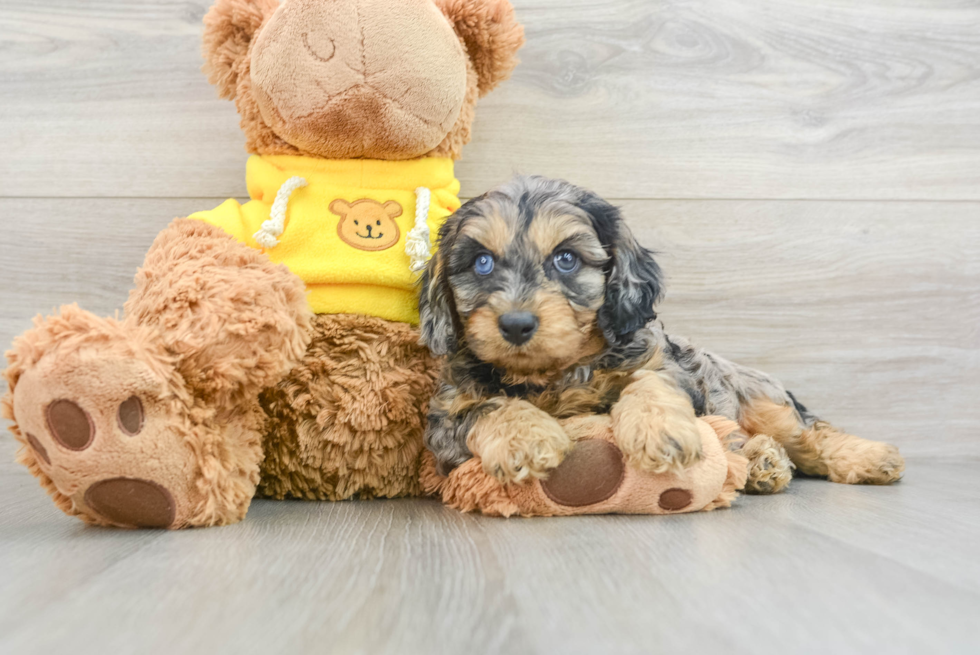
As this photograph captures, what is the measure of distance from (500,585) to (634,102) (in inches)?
82.4

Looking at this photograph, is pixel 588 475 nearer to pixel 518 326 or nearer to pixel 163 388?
pixel 518 326

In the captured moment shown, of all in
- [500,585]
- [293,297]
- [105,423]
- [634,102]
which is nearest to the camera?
[500,585]

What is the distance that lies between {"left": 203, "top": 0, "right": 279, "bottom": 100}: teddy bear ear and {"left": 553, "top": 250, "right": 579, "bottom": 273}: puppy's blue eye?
3.46ft

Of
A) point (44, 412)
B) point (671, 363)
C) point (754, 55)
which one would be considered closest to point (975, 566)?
point (671, 363)

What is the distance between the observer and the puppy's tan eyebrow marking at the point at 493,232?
183 cm

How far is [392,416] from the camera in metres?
1.97

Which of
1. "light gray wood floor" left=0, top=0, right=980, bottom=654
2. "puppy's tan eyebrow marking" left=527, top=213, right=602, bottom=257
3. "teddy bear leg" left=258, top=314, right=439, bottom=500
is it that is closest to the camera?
"puppy's tan eyebrow marking" left=527, top=213, right=602, bottom=257

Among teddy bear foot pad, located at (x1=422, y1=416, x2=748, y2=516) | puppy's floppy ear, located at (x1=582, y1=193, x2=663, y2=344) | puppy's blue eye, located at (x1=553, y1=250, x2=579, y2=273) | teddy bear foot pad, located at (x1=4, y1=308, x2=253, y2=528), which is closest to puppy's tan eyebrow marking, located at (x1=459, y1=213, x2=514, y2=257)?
puppy's blue eye, located at (x1=553, y1=250, x2=579, y2=273)

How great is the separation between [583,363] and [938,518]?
3.04 feet

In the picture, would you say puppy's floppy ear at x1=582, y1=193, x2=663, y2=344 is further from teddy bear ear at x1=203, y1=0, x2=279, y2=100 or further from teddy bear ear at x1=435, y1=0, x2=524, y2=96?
teddy bear ear at x1=203, y1=0, x2=279, y2=100

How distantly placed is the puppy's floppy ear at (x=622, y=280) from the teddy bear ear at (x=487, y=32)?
1.90ft

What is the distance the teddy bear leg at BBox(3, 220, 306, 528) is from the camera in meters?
1.41

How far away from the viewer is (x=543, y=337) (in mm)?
1694

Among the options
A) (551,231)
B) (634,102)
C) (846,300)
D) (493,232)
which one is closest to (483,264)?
(493,232)
